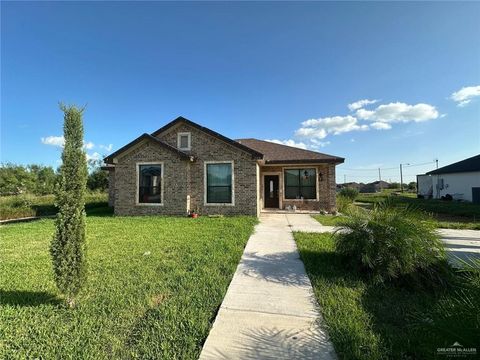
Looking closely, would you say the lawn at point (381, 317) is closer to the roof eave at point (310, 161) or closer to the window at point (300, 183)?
the roof eave at point (310, 161)

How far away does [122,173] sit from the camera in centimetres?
1323

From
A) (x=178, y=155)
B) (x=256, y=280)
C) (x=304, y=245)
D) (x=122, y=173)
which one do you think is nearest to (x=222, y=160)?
(x=178, y=155)

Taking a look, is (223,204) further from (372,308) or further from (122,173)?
(372,308)

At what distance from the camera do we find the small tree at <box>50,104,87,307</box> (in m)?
3.32

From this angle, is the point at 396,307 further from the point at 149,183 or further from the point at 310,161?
the point at 149,183

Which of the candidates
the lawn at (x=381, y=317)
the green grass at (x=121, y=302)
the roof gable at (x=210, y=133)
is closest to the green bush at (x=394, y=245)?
the lawn at (x=381, y=317)

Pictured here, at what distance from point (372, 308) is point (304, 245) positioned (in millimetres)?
3226

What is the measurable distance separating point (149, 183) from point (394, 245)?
11775 millimetres

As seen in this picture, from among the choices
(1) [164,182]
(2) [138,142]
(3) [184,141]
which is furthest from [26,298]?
(3) [184,141]

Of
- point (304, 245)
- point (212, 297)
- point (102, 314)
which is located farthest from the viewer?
point (304, 245)

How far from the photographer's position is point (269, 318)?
10.7 ft

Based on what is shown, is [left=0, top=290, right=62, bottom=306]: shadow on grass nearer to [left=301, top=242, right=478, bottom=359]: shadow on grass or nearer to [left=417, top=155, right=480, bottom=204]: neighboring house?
[left=301, top=242, right=478, bottom=359]: shadow on grass

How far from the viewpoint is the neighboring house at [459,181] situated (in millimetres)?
24047

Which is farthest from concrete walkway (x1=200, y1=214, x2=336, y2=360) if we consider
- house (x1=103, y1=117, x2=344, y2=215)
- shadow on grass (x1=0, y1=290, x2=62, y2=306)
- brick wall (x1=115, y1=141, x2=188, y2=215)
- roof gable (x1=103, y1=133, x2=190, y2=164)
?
roof gable (x1=103, y1=133, x2=190, y2=164)
